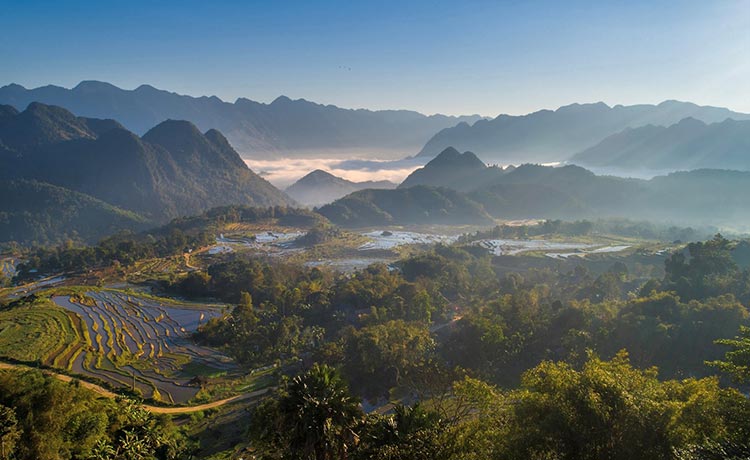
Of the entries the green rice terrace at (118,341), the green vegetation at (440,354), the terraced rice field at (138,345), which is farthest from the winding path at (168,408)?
the terraced rice field at (138,345)

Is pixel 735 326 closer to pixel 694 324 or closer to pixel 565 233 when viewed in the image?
pixel 694 324

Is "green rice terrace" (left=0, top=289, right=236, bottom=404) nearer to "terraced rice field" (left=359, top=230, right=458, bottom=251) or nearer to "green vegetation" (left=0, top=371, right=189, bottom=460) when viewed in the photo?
"green vegetation" (left=0, top=371, right=189, bottom=460)

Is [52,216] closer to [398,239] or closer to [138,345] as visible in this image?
Answer: [398,239]

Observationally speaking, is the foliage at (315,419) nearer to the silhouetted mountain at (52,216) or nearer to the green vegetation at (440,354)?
the green vegetation at (440,354)

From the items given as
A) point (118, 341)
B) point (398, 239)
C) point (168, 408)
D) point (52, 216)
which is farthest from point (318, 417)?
point (52, 216)

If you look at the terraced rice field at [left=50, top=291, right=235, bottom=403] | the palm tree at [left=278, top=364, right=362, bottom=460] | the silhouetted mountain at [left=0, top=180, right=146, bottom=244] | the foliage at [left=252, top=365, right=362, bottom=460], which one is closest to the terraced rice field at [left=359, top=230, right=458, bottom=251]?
the terraced rice field at [left=50, top=291, right=235, bottom=403]

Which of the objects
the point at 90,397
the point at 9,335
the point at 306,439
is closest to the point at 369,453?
the point at 306,439
